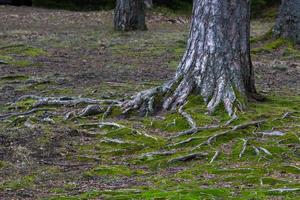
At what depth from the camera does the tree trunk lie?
8.79m

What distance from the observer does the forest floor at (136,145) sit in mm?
6102

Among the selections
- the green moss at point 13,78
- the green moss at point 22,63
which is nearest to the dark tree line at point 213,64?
the green moss at point 13,78

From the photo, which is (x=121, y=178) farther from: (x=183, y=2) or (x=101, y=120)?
(x=183, y=2)

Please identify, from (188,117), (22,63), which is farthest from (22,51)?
(188,117)

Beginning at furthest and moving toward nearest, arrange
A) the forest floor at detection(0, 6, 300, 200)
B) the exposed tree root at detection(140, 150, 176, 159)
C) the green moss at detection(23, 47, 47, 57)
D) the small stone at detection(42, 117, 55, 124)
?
1. the green moss at detection(23, 47, 47, 57)
2. the small stone at detection(42, 117, 55, 124)
3. the exposed tree root at detection(140, 150, 176, 159)
4. the forest floor at detection(0, 6, 300, 200)

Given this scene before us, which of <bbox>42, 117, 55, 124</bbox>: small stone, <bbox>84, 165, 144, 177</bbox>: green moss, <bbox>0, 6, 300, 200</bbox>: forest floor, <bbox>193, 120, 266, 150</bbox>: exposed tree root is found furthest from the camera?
<bbox>42, 117, 55, 124</bbox>: small stone

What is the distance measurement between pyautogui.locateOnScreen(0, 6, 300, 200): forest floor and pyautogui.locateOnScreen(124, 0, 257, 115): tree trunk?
0.62 ft

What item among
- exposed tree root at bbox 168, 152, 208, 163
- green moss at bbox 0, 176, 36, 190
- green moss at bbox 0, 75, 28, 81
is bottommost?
A: green moss at bbox 0, 75, 28, 81

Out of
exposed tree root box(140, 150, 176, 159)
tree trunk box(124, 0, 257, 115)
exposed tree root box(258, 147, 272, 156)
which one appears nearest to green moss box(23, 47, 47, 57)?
tree trunk box(124, 0, 257, 115)

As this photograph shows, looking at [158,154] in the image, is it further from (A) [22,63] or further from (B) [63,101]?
(A) [22,63]

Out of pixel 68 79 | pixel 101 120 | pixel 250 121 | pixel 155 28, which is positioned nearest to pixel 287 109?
pixel 250 121

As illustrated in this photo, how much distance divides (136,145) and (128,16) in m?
13.6

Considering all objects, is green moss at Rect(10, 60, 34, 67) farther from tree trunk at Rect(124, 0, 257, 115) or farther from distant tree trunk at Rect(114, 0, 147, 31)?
distant tree trunk at Rect(114, 0, 147, 31)

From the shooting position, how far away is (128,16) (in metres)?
21.0
